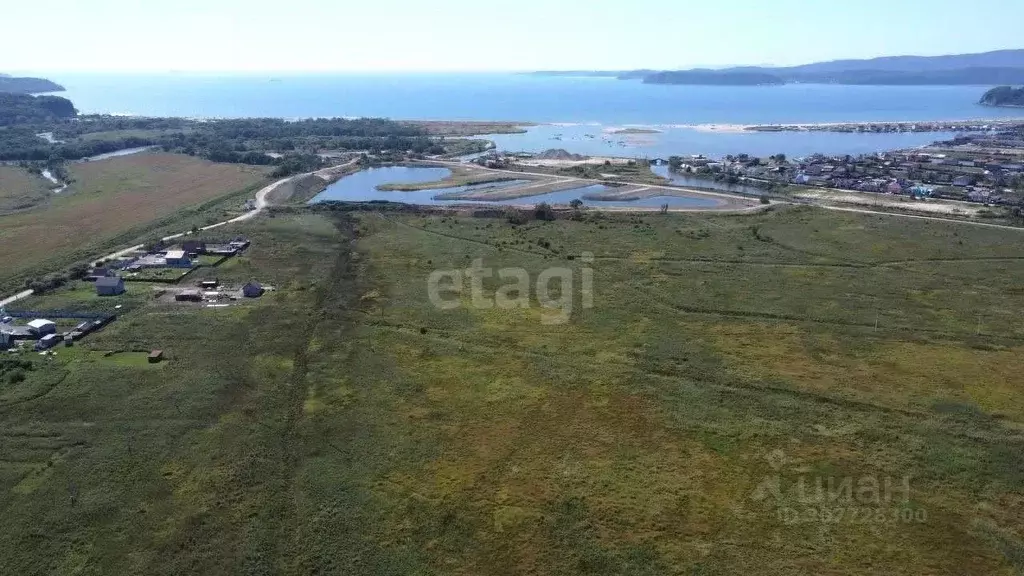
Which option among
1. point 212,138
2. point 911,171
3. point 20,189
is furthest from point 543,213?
point 212,138

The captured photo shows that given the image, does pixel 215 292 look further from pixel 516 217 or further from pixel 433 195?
pixel 433 195

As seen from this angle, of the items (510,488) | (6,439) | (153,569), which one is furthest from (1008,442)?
(6,439)

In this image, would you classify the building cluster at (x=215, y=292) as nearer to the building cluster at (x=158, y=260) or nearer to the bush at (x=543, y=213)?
the building cluster at (x=158, y=260)

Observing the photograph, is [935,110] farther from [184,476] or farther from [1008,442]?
[184,476]

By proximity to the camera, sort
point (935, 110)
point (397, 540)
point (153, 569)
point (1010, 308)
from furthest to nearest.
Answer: point (935, 110) → point (1010, 308) → point (397, 540) → point (153, 569)

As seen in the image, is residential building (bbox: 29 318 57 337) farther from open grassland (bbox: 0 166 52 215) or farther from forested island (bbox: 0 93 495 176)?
forested island (bbox: 0 93 495 176)

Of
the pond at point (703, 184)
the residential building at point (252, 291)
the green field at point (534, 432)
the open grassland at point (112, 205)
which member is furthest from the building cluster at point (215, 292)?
the pond at point (703, 184)

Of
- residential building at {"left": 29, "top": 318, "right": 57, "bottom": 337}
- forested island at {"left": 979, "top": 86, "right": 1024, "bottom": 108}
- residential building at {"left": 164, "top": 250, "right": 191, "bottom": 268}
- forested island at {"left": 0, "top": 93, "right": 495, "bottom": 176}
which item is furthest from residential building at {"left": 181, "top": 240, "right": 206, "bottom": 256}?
forested island at {"left": 979, "top": 86, "right": 1024, "bottom": 108}

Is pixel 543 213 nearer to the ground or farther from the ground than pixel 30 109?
nearer to the ground
